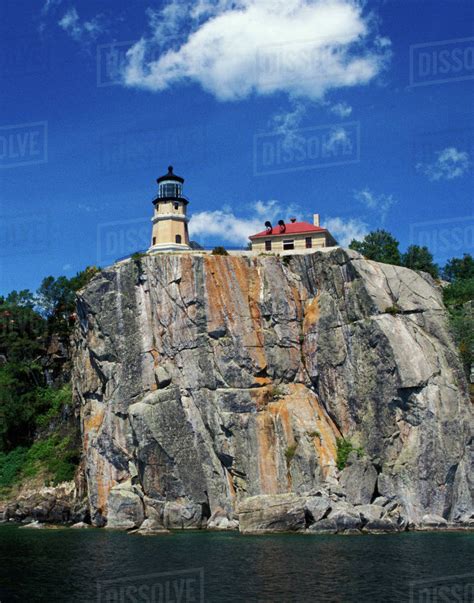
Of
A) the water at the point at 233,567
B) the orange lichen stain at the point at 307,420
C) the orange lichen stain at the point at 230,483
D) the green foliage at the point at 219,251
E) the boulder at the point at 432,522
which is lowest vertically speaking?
the boulder at the point at 432,522

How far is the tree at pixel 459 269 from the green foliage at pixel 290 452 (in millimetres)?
37426

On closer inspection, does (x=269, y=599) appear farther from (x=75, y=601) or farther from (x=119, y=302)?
(x=119, y=302)

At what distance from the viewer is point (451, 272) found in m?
82.8

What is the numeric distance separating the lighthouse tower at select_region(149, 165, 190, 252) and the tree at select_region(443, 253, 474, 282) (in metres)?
34.2

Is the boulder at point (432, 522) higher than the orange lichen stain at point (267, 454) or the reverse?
the reverse

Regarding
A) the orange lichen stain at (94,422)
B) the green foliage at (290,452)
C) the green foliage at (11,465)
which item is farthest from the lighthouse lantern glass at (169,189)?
the green foliage at (11,465)

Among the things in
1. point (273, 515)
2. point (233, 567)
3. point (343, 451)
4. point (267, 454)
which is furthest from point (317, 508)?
point (233, 567)

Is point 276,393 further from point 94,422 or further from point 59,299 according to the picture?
point 59,299

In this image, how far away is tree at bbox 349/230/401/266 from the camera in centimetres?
6998

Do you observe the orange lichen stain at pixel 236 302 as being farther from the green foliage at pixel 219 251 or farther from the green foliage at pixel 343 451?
the green foliage at pixel 343 451

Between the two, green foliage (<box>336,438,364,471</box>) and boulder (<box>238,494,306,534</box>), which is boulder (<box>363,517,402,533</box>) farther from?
green foliage (<box>336,438,364,471</box>)

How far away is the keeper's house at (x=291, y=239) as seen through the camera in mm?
64562

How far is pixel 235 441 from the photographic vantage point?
53.7 m

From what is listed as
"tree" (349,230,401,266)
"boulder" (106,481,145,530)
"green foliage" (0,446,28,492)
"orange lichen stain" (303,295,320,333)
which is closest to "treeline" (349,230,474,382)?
"tree" (349,230,401,266)
